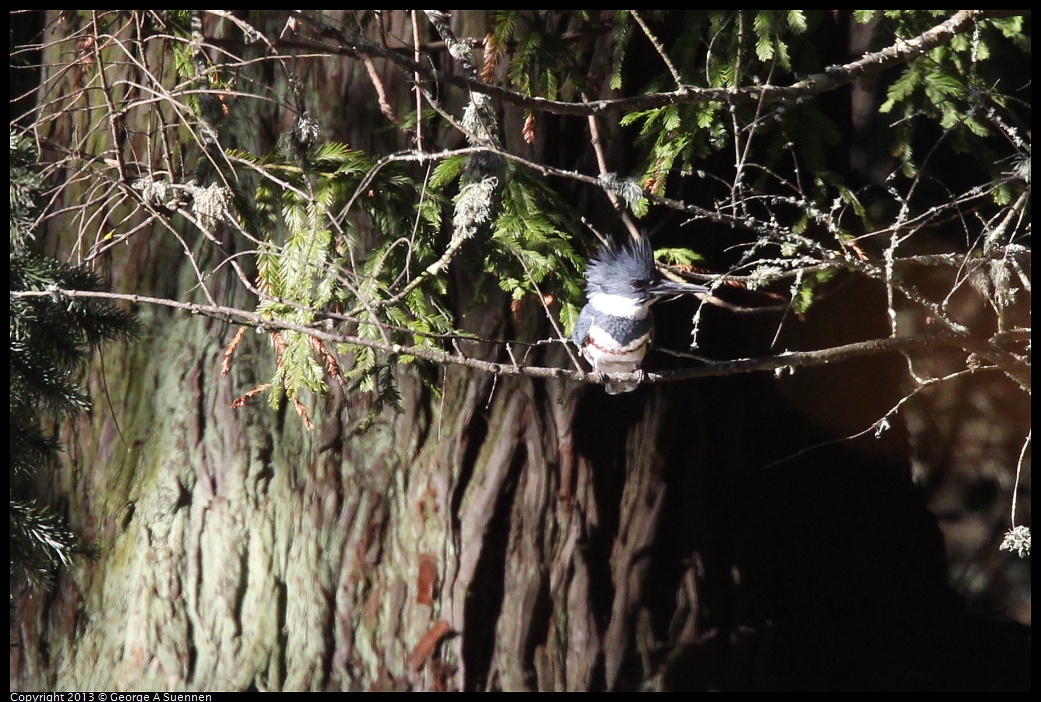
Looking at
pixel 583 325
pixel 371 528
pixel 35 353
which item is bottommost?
pixel 371 528

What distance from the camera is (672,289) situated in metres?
2.68

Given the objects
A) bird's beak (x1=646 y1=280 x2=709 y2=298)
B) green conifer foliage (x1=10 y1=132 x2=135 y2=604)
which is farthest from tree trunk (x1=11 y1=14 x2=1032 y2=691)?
green conifer foliage (x1=10 y1=132 x2=135 y2=604)

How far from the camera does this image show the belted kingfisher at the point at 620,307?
109 inches

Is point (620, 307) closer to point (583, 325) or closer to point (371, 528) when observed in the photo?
point (583, 325)

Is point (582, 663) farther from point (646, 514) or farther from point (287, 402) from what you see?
point (287, 402)

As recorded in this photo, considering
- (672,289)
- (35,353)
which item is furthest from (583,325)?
(35,353)

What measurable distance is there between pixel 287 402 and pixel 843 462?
264 cm

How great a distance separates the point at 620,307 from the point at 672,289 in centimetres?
25

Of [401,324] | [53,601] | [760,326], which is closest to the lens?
[401,324]

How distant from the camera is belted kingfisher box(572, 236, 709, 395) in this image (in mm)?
2770

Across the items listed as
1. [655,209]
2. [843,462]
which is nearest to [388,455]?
[655,209]

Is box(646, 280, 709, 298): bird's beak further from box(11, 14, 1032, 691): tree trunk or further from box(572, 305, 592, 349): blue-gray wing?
box(11, 14, 1032, 691): tree trunk

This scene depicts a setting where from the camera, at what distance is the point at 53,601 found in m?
3.22

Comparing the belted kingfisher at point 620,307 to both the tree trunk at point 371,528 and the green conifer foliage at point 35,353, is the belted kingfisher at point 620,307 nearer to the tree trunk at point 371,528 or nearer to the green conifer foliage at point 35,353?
the tree trunk at point 371,528
